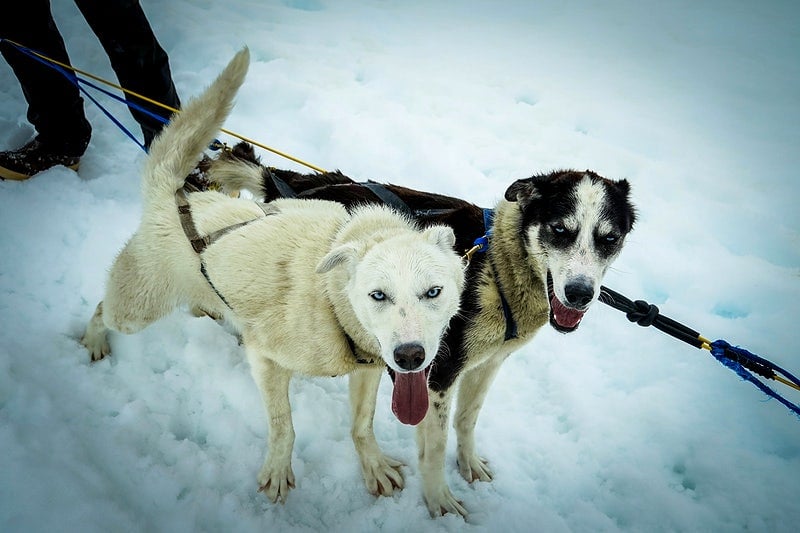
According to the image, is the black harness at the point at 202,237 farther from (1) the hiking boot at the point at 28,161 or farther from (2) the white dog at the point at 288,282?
(1) the hiking boot at the point at 28,161

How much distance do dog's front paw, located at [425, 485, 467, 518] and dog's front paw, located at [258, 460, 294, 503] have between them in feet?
2.31

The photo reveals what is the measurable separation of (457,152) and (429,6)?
488cm

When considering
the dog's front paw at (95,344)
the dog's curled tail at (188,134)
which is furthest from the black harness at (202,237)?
the dog's front paw at (95,344)

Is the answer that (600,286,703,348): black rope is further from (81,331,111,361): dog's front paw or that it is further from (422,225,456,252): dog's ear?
(81,331,111,361): dog's front paw

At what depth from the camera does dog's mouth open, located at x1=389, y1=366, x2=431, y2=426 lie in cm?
174

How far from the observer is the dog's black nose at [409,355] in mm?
1518

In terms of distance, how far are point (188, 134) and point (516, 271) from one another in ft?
5.56

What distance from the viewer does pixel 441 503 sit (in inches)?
88.8

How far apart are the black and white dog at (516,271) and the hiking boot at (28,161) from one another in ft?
9.51

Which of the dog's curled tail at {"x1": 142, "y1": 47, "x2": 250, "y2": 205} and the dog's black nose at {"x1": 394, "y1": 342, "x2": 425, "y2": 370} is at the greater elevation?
the dog's curled tail at {"x1": 142, "y1": 47, "x2": 250, "y2": 205}

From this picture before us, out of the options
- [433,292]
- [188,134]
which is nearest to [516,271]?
[433,292]

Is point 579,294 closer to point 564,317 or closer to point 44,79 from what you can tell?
point 564,317

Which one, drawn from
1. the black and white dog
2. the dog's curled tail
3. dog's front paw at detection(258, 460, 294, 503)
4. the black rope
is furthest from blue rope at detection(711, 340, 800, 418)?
the dog's curled tail

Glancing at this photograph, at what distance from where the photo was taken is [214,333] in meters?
2.85
